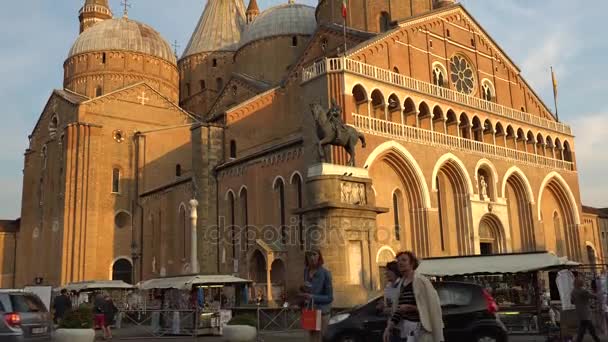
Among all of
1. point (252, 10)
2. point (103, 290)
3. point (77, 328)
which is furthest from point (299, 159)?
point (252, 10)

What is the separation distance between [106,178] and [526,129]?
24983 millimetres

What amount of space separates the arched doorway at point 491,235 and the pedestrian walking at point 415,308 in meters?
25.1

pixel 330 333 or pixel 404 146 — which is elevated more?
pixel 404 146

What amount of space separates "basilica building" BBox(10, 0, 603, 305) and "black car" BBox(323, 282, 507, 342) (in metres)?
3.68

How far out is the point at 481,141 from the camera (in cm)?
3080

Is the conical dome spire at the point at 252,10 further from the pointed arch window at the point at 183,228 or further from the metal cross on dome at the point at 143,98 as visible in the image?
the pointed arch window at the point at 183,228

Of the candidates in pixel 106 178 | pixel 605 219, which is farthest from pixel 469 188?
pixel 605 219

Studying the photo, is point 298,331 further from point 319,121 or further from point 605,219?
point 605,219

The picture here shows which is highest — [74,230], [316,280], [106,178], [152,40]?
[152,40]

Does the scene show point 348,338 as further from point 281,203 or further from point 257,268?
point 257,268

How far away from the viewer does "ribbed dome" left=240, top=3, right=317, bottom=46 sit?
39.0 m

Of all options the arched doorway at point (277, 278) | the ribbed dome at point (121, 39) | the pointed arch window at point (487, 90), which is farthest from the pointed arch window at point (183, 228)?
the pointed arch window at point (487, 90)

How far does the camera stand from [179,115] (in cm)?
Result: 4269

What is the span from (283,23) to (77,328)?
29538mm
